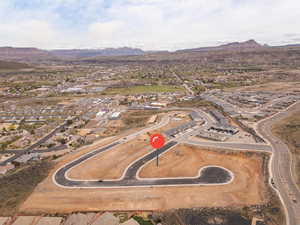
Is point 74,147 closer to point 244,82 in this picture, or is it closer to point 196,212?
point 196,212

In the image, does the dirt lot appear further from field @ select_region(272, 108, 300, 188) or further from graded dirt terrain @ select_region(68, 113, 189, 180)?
graded dirt terrain @ select_region(68, 113, 189, 180)

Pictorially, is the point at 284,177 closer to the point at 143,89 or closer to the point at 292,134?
the point at 292,134

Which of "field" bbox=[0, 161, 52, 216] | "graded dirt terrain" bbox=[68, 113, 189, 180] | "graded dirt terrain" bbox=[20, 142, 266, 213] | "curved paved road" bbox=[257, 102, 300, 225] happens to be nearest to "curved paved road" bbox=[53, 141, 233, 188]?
"graded dirt terrain" bbox=[20, 142, 266, 213]

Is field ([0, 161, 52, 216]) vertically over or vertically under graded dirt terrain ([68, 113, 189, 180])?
under

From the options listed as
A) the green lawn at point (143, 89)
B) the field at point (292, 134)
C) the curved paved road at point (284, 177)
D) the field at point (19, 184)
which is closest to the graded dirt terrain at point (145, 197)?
the field at point (19, 184)

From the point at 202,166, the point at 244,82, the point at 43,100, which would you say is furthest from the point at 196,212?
the point at 244,82

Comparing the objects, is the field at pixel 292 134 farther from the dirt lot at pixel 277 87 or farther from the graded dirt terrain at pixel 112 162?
the dirt lot at pixel 277 87
